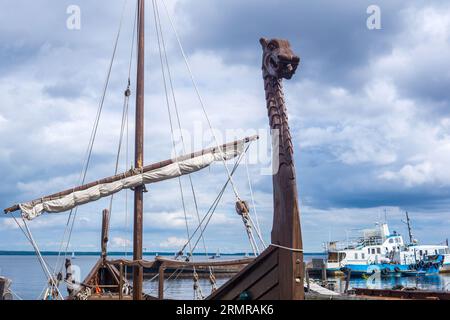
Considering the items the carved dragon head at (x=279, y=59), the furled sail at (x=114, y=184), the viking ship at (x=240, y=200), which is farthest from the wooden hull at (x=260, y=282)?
the furled sail at (x=114, y=184)

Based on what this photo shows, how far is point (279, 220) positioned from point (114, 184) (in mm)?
8701

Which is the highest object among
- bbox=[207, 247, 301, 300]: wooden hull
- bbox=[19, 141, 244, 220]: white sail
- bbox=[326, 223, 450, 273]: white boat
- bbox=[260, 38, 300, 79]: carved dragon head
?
bbox=[326, 223, 450, 273]: white boat

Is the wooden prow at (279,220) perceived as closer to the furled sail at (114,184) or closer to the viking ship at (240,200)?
the viking ship at (240,200)

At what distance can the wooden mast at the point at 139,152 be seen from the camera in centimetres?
1266

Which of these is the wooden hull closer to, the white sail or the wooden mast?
the wooden mast

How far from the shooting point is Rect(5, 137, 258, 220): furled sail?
14.2 meters

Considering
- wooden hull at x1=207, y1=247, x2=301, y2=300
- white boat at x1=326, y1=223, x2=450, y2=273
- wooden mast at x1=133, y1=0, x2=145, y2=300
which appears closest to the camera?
wooden hull at x1=207, y1=247, x2=301, y2=300

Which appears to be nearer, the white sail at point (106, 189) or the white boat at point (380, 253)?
the white sail at point (106, 189)

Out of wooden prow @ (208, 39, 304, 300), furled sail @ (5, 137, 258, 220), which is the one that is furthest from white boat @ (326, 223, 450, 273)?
wooden prow @ (208, 39, 304, 300)

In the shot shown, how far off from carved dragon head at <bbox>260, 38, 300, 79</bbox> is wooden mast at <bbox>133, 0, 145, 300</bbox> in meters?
7.32

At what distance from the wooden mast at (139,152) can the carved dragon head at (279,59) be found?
732 centimetres
